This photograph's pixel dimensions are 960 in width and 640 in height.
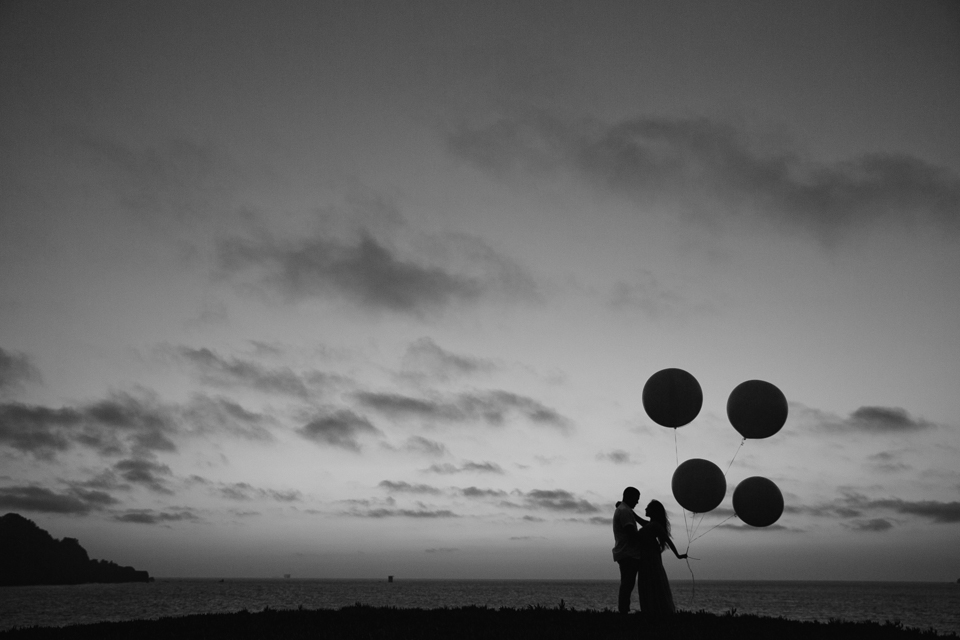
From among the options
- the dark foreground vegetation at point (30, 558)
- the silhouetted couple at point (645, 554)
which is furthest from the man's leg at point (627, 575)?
the dark foreground vegetation at point (30, 558)

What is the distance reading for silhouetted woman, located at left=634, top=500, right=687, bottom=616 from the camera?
1091 cm

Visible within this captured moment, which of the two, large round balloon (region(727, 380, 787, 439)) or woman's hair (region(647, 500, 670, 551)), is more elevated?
large round balloon (region(727, 380, 787, 439))

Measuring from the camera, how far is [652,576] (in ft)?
35.9

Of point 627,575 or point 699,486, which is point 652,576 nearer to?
point 627,575

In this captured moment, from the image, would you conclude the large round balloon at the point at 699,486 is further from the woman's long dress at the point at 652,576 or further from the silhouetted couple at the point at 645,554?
the woman's long dress at the point at 652,576

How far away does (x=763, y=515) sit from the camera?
1312 cm

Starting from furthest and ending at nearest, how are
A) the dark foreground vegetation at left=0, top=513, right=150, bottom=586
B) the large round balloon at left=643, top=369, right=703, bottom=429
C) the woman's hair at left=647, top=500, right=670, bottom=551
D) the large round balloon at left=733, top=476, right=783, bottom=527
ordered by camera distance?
the dark foreground vegetation at left=0, top=513, right=150, bottom=586
the large round balloon at left=643, top=369, right=703, bottom=429
the large round balloon at left=733, top=476, right=783, bottom=527
the woman's hair at left=647, top=500, right=670, bottom=551

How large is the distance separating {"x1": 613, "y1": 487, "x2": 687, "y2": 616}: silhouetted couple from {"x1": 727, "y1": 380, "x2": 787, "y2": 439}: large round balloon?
3.95m

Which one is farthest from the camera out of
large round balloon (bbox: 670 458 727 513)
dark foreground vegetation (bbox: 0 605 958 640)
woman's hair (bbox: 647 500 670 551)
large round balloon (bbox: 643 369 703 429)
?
large round balloon (bbox: 643 369 703 429)

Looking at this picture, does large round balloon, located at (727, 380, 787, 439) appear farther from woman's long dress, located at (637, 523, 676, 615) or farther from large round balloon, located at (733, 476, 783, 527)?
woman's long dress, located at (637, 523, 676, 615)

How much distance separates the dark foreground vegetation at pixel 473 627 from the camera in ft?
29.7

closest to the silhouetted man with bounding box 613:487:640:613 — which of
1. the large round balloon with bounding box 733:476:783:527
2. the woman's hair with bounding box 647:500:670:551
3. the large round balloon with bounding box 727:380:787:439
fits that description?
the woman's hair with bounding box 647:500:670:551

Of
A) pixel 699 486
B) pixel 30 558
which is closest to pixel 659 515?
pixel 699 486

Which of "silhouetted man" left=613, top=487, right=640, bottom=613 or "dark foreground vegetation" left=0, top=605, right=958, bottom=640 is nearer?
"dark foreground vegetation" left=0, top=605, right=958, bottom=640
